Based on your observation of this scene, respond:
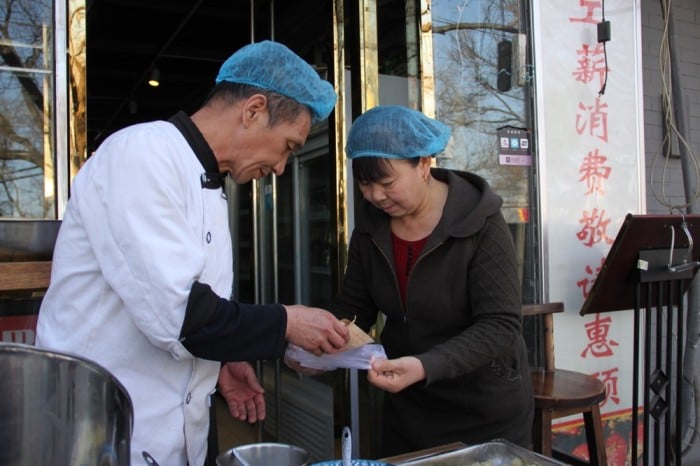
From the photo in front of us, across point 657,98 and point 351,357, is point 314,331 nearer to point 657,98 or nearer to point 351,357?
point 351,357

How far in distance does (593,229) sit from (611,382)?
1.02 m

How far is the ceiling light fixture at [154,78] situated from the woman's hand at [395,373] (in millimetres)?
5688

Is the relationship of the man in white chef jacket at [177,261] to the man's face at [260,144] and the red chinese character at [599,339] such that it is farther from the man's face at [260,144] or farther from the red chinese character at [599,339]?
the red chinese character at [599,339]

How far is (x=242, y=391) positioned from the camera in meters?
1.86

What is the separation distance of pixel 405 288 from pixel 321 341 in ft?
2.19

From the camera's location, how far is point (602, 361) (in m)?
3.70

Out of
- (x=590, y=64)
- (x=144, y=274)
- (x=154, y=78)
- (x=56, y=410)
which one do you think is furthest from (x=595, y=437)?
(x=154, y=78)

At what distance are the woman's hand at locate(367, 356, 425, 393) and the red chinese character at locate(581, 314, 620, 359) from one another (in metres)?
2.33

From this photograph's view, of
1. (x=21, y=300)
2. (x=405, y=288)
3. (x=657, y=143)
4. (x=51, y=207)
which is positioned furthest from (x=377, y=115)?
(x=657, y=143)

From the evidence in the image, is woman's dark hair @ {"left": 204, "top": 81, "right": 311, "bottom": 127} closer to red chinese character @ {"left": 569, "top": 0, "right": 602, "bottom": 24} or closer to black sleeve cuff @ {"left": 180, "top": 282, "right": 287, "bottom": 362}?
black sleeve cuff @ {"left": 180, "top": 282, "right": 287, "bottom": 362}

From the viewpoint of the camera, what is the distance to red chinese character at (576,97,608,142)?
144 inches

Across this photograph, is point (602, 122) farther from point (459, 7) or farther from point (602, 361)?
point (602, 361)

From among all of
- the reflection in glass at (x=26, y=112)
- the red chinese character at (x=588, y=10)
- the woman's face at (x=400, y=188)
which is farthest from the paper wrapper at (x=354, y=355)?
the red chinese character at (x=588, y=10)

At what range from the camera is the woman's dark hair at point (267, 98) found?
154cm
